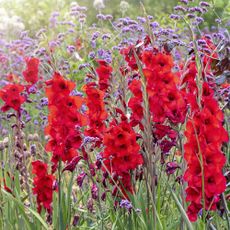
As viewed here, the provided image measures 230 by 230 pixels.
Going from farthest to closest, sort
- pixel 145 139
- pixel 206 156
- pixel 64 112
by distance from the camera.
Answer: pixel 64 112 → pixel 145 139 → pixel 206 156

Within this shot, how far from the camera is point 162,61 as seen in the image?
101 inches

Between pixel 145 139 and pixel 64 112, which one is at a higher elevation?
pixel 64 112

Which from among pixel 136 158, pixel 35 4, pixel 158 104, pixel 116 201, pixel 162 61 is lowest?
pixel 116 201

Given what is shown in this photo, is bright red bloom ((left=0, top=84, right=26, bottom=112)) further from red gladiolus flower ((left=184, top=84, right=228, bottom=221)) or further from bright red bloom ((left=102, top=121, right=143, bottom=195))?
red gladiolus flower ((left=184, top=84, right=228, bottom=221))

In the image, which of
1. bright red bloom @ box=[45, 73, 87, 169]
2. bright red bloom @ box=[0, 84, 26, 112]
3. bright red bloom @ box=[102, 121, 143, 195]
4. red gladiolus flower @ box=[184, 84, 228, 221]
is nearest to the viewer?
red gladiolus flower @ box=[184, 84, 228, 221]

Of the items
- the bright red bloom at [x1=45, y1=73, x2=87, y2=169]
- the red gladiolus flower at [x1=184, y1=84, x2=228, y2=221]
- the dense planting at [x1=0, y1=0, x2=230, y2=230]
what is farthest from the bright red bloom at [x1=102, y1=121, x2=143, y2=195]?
the red gladiolus flower at [x1=184, y1=84, x2=228, y2=221]

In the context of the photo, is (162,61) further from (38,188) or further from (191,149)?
(38,188)

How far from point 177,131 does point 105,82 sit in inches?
31.7

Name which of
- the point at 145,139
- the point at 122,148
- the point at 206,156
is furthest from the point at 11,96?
the point at 206,156

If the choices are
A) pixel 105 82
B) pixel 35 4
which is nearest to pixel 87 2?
→ pixel 35 4

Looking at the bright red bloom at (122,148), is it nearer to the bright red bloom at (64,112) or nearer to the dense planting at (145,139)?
the dense planting at (145,139)

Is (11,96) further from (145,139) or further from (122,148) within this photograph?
(145,139)

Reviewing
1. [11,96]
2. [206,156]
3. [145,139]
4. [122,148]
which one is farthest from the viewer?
[11,96]

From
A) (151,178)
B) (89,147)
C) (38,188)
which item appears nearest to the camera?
(151,178)
